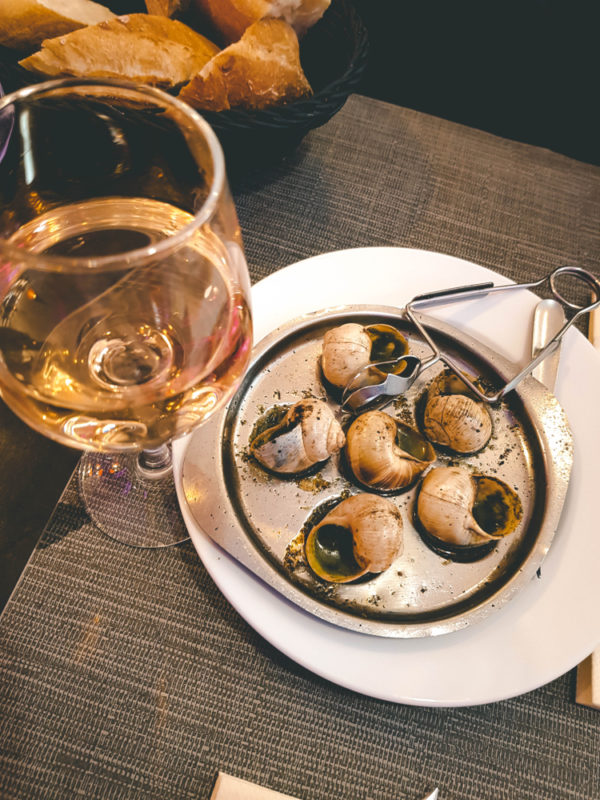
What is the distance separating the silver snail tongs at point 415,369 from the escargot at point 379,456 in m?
0.02

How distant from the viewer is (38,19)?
1.93 ft

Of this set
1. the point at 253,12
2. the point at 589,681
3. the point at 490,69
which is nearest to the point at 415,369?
the point at 589,681

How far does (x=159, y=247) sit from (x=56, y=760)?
354mm

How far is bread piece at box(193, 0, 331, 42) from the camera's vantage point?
58 centimetres

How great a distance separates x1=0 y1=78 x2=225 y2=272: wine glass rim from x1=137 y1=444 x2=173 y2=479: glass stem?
0.22 metres

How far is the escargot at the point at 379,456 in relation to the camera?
0.46 metres

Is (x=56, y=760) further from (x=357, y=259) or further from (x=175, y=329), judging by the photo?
(x=357, y=259)

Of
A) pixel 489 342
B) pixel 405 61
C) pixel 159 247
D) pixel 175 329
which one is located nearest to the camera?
pixel 159 247

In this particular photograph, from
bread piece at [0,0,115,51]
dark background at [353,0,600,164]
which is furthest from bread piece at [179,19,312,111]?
dark background at [353,0,600,164]

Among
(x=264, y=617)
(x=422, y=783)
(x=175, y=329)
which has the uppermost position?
(x=175, y=329)

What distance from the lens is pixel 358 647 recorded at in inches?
16.4

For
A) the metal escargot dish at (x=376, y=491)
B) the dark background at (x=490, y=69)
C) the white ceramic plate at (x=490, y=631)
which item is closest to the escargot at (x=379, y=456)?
the metal escargot dish at (x=376, y=491)

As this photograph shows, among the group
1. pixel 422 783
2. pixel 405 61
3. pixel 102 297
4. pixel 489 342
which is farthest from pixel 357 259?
pixel 405 61

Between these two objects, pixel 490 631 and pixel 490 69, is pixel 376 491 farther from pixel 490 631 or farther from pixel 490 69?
pixel 490 69
